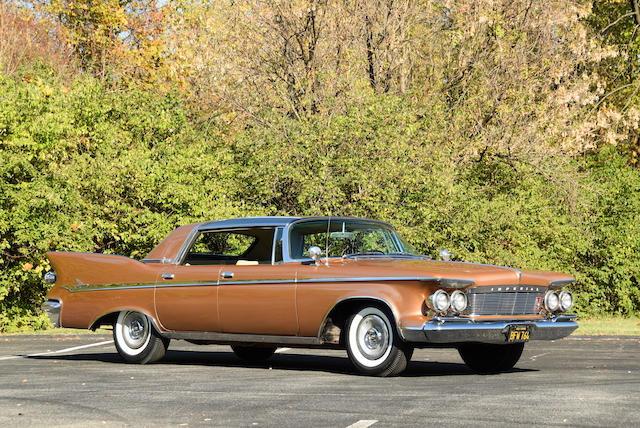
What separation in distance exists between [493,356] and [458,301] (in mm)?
1673

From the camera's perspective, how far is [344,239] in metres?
11.9

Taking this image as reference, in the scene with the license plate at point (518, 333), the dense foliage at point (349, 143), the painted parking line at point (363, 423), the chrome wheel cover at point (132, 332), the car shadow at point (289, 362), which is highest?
the dense foliage at point (349, 143)

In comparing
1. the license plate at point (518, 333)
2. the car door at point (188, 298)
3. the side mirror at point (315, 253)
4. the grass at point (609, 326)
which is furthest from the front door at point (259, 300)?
the grass at point (609, 326)

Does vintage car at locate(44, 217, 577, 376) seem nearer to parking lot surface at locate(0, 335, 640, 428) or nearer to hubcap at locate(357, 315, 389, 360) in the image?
hubcap at locate(357, 315, 389, 360)

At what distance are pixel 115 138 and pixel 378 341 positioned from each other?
571 inches

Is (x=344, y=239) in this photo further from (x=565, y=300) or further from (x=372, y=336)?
(x=565, y=300)

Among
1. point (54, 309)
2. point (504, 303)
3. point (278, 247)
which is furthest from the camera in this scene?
point (54, 309)

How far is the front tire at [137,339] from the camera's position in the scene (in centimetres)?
1238

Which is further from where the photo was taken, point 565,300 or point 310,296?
point 565,300

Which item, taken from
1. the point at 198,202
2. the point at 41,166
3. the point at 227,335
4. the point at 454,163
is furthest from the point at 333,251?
the point at 454,163

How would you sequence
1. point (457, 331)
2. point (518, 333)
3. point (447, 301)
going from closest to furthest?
1. point (457, 331)
2. point (447, 301)
3. point (518, 333)

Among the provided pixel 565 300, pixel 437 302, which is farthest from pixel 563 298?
pixel 437 302

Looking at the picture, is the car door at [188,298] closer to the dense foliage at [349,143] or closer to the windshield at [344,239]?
the windshield at [344,239]

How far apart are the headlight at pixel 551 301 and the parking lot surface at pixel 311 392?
0.73m
